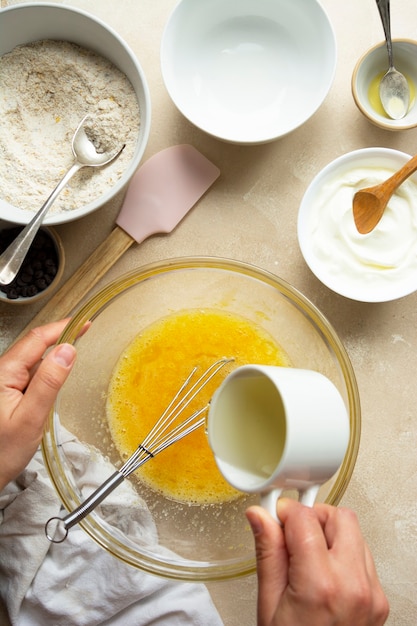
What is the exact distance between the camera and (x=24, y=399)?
0.99 m

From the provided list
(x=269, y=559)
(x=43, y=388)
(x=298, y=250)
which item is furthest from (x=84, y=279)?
(x=269, y=559)

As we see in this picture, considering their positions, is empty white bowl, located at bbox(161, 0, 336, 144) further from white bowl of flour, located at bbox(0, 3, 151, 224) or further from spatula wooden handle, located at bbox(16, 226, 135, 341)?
spatula wooden handle, located at bbox(16, 226, 135, 341)

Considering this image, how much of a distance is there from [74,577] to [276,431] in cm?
54

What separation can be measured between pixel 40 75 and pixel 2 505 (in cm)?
83

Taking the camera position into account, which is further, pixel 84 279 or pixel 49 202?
pixel 84 279

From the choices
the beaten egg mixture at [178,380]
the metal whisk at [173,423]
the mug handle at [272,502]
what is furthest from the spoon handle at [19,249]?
the mug handle at [272,502]

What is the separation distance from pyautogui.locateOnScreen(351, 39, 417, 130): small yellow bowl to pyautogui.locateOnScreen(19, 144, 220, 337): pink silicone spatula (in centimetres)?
32

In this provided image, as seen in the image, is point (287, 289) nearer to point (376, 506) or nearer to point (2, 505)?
point (376, 506)

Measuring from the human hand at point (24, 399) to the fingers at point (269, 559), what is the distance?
0.38 metres

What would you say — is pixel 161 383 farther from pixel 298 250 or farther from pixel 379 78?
pixel 379 78

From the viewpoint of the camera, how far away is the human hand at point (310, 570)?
76cm

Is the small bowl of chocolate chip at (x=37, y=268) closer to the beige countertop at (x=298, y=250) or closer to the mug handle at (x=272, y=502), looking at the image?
the beige countertop at (x=298, y=250)

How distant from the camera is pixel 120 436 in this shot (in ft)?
3.83

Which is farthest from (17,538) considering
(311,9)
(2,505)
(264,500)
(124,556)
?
(311,9)
